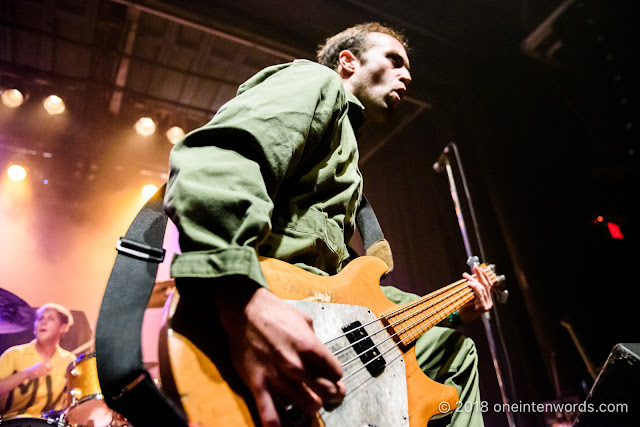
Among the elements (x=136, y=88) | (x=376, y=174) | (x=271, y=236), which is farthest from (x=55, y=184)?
(x=271, y=236)

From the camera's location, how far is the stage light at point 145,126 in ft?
21.8

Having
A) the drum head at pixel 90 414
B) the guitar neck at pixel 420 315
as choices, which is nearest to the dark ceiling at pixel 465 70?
the guitar neck at pixel 420 315

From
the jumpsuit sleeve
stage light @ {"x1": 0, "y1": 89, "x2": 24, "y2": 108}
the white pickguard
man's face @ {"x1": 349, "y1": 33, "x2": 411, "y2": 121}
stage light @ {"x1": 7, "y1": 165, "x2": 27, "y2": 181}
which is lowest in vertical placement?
the white pickguard

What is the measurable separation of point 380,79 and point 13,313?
5.03 meters

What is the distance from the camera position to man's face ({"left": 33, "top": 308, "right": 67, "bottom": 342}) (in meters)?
4.28

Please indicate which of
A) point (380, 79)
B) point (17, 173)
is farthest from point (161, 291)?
point (17, 173)

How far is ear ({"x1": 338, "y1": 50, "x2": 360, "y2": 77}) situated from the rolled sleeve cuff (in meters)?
1.65

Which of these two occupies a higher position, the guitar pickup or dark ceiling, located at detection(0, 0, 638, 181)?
dark ceiling, located at detection(0, 0, 638, 181)

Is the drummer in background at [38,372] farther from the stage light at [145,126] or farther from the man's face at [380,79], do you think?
the man's face at [380,79]

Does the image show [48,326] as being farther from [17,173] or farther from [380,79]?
[380,79]

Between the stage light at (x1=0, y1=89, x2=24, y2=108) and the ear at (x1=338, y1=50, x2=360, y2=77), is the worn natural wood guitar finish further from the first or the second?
the stage light at (x1=0, y1=89, x2=24, y2=108)

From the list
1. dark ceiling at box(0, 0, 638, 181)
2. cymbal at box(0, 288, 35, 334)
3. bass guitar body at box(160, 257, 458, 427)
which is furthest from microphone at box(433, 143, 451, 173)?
cymbal at box(0, 288, 35, 334)

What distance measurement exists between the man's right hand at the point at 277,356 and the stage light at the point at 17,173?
8972 mm

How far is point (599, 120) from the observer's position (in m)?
3.11
